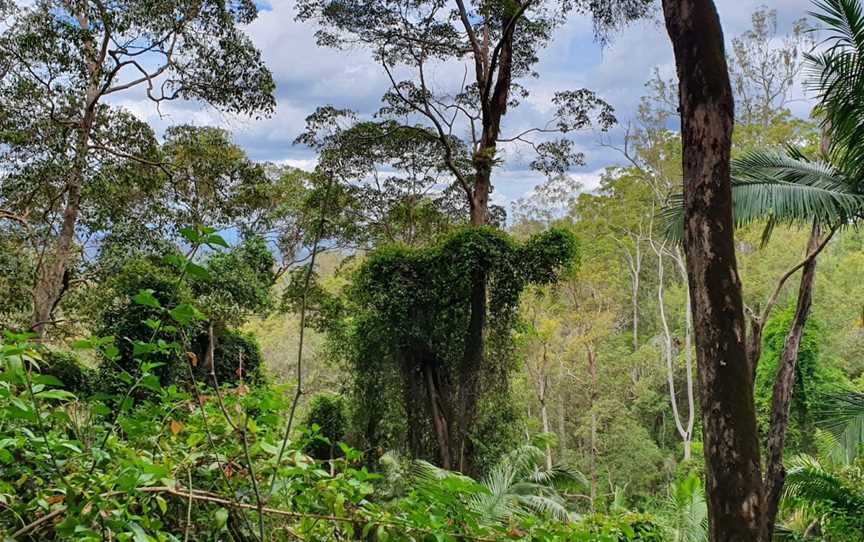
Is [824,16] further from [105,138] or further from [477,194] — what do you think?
[105,138]

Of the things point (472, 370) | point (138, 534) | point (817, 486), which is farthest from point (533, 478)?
point (138, 534)

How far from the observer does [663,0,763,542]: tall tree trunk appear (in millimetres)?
2369

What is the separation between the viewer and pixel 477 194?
31.3ft

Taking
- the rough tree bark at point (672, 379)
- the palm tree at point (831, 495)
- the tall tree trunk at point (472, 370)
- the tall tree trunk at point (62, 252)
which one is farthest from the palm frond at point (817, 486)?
the tall tree trunk at point (62, 252)

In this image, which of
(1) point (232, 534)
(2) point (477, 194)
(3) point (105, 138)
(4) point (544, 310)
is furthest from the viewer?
(4) point (544, 310)

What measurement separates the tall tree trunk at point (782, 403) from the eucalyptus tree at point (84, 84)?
23.5 ft

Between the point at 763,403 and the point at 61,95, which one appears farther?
the point at 763,403

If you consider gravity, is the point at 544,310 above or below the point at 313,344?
above

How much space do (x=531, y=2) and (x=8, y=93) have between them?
720cm

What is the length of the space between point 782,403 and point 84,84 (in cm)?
918

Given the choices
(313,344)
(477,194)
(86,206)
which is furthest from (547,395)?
(86,206)

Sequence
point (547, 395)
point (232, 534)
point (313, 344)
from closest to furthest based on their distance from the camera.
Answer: point (232, 534), point (547, 395), point (313, 344)

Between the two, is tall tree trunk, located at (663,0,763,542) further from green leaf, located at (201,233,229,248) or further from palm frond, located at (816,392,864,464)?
palm frond, located at (816,392,864,464)

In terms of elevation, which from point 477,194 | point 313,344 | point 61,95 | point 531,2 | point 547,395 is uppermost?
point 531,2
